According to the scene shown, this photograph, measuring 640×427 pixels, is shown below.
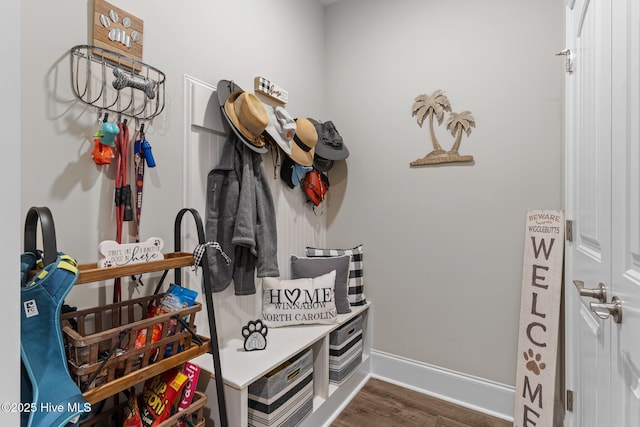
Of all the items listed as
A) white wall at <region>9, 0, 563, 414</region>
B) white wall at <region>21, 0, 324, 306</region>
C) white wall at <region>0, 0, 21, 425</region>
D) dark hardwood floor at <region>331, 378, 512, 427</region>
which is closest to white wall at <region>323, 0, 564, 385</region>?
white wall at <region>9, 0, 563, 414</region>

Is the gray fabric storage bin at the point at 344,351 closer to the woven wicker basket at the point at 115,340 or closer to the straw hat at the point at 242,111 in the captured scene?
the woven wicker basket at the point at 115,340

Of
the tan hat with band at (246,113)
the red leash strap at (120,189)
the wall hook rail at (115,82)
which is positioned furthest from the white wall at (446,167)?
the red leash strap at (120,189)

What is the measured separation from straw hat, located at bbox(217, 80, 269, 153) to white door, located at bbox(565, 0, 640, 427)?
4.52 feet

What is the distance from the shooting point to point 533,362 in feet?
5.97

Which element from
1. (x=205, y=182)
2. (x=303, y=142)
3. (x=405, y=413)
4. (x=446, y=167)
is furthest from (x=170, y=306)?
(x=446, y=167)

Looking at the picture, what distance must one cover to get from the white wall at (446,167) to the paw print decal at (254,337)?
1.08 m

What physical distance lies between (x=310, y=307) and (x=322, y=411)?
59 centimetres

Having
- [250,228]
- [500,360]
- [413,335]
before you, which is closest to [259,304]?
[250,228]

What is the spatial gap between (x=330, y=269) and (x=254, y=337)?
744 millimetres

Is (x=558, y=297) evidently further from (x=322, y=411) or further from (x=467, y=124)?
(x=322, y=411)

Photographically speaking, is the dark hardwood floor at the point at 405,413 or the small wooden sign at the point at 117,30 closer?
the small wooden sign at the point at 117,30

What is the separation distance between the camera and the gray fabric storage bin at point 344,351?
2.04 meters

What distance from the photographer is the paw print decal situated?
5.33 feet

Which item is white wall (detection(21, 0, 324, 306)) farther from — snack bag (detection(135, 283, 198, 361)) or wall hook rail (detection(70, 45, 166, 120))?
snack bag (detection(135, 283, 198, 361))
